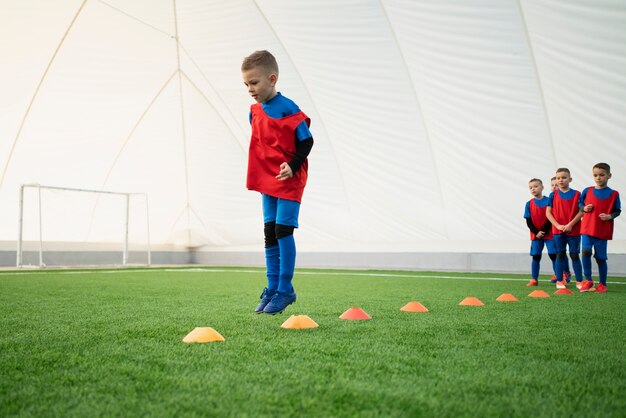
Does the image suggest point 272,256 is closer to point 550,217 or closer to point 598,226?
point 598,226

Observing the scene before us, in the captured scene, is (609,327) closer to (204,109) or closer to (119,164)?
(204,109)

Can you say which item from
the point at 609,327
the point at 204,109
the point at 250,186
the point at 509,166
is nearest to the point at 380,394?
the point at 609,327

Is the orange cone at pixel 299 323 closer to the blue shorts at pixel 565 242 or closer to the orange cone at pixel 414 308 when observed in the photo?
the orange cone at pixel 414 308

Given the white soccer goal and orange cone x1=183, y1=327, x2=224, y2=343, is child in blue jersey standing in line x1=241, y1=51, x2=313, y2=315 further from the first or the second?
the white soccer goal

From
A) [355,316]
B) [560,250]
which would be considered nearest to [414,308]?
[355,316]

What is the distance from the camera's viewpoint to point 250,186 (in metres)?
4.05

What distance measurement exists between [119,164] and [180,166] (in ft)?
6.93

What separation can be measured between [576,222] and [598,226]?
0.45 metres

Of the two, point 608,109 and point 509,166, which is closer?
point 608,109

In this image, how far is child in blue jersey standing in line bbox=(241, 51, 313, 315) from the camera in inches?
155

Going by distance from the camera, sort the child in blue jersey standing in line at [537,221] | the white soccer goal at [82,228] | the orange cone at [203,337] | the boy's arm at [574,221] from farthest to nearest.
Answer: the white soccer goal at [82,228] < the child in blue jersey standing in line at [537,221] < the boy's arm at [574,221] < the orange cone at [203,337]

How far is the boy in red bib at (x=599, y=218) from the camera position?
7223 millimetres

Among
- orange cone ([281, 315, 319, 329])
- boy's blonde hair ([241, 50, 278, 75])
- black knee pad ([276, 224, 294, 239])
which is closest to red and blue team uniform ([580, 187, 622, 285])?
black knee pad ([276, 224, 294, 239])

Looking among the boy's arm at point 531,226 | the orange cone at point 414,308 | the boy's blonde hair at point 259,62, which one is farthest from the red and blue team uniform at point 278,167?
the boy's arm at point 531,226
